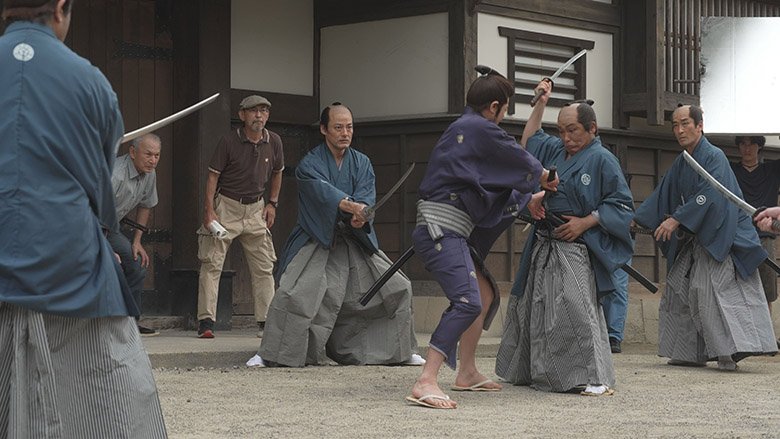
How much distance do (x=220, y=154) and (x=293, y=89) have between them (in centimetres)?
186

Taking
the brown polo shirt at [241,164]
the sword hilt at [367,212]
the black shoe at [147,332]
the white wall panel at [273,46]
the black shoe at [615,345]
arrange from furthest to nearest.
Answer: the white wall panel at [273,46] → the black shoe at [615,345] → the black shoe at [147,332] → the brown polo shirt at [241,164] → the sword hilt at [367,212]

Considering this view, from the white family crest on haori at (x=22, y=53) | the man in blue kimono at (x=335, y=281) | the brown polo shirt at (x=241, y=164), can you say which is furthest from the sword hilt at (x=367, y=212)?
the white family crest on haori at (x=22, y=53)

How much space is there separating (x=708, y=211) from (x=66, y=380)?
19.5 ft

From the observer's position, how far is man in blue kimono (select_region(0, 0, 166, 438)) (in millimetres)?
3645

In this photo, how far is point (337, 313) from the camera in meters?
8.83

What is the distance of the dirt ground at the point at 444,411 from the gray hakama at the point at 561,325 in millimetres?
141

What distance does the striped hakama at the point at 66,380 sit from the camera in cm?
370

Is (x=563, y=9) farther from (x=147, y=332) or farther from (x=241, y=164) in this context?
(x=147, y=332)

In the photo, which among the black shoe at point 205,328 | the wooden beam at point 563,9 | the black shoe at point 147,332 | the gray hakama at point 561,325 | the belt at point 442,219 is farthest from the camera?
the wooden beam at point 563,9

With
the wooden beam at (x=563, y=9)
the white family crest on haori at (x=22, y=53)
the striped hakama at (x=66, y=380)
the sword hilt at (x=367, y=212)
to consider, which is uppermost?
the wooden beam at (x=563, y=9)

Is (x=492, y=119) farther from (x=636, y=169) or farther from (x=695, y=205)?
(x=636, y=169)

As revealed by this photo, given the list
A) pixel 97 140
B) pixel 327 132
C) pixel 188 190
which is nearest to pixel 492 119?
pixel 327 132

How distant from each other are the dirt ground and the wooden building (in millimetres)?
2828

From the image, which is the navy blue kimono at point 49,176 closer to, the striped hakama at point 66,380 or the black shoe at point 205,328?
the striped hakama at point 66,380
